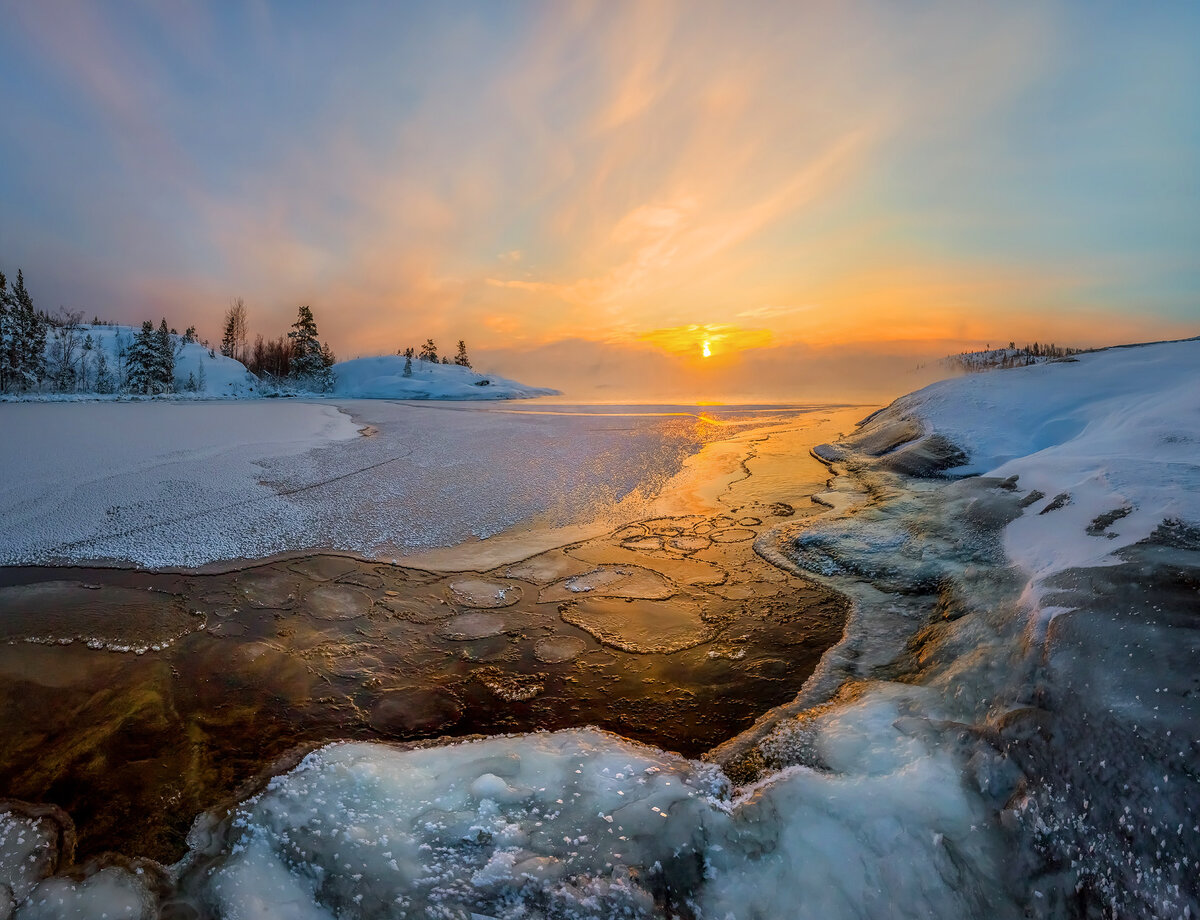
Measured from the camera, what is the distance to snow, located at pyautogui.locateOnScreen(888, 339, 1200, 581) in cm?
280

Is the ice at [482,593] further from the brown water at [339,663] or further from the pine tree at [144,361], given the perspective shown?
the pine tree at [144,361]

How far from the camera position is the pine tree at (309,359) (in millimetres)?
38156

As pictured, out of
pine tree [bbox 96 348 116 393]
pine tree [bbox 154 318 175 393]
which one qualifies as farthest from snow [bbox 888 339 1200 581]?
pine tree [bbox 96 348 116 393]

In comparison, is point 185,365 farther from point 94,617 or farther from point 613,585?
point 613,585

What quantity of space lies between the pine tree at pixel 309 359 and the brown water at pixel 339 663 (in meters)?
39.2

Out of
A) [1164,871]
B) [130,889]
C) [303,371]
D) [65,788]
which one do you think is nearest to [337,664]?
[65,788]

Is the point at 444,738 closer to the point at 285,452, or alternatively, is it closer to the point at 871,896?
the point at 871,896

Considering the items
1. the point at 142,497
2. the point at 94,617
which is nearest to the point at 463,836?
the point at 94,617

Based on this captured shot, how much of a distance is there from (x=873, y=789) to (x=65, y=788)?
2.78 meters

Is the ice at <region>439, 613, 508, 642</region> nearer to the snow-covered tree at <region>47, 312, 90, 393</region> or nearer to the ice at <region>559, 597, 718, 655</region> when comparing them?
the ice at <region>559, 597, 718, 655</region>

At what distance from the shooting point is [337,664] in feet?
8.61

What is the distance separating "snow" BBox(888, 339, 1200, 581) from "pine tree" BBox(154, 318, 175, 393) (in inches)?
1490

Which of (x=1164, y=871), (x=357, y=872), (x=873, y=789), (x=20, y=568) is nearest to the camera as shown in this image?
(x=1164, y=871)

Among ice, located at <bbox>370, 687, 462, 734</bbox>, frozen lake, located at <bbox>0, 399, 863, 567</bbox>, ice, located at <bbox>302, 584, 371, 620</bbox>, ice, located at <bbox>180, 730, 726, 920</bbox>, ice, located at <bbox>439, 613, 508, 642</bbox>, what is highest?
frozen lake, located at <bbox>0, 399, 863, 567</bbox>
